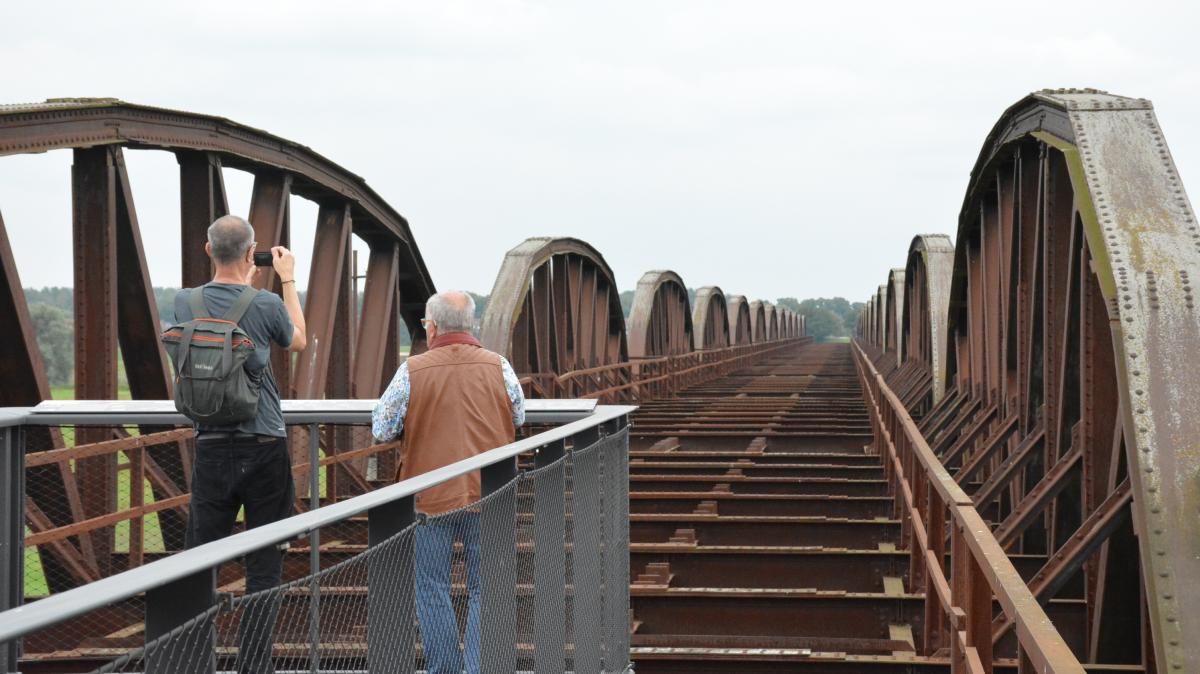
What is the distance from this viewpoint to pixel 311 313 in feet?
41.3

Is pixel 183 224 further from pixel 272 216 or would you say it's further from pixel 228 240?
pixel 228 240

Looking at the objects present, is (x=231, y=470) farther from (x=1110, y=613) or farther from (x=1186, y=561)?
(x=1110, y=613)

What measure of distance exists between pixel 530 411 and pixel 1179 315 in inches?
107

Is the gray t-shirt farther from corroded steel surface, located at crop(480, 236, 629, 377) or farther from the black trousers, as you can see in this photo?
corroded steel surface, located at crop(480, 236, 629, 377)

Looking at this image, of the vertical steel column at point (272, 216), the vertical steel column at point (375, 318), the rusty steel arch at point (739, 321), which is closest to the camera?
the vertical steel column at point (272, 216)

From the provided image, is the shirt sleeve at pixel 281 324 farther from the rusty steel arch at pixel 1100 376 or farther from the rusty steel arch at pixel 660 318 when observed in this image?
the rusty steel arch at pixel 660 318

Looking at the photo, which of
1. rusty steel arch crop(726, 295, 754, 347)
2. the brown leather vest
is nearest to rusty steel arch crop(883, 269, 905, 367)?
rusty steel arch crop(726, 295, 754, 347)

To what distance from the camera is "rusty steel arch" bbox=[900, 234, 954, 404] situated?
17.9 meters

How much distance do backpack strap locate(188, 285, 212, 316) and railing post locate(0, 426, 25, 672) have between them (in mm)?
1416

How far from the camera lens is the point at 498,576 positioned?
4516mm

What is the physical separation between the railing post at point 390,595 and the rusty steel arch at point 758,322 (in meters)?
69.2

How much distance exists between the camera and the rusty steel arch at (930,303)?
17.9 metres

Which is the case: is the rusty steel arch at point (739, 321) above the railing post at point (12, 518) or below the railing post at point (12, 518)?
above

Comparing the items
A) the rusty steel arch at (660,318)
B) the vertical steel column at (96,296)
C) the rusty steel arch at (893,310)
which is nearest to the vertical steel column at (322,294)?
the vertical steel column at (96,296)
